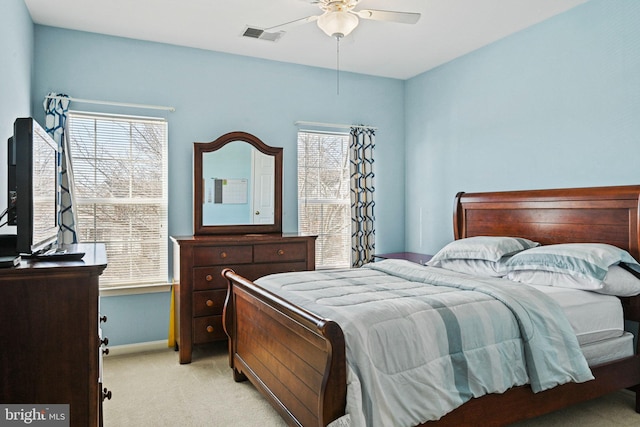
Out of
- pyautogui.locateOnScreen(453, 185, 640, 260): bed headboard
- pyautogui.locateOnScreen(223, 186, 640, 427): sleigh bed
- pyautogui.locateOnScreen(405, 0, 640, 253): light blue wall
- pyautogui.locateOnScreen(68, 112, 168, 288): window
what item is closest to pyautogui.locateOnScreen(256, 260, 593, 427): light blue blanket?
pyautogui.locateOnScreen(223, 186, 640, 427): sleigh bed

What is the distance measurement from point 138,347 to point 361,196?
2534mm

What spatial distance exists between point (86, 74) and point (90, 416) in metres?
2.97

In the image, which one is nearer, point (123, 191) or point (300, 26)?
point (300, 26)

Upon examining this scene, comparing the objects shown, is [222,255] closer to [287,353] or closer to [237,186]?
[237,186]

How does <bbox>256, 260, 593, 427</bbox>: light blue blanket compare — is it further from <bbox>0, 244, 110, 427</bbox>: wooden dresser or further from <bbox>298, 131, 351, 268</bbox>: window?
<bbox>298, 131, 351, 268</bbox>: window

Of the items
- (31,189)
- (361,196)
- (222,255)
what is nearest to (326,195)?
(361,196)

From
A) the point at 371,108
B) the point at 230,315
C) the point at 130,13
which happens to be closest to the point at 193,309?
the point at 230,315

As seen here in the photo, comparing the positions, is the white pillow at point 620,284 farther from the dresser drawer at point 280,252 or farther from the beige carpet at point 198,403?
the dresser drawer at point 280,252

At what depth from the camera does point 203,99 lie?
407 centimetres

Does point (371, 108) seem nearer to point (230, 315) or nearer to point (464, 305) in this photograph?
point (230, 315)

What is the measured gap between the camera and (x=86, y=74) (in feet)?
12.0

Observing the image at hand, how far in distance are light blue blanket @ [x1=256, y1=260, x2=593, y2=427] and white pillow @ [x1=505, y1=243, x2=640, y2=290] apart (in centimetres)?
39

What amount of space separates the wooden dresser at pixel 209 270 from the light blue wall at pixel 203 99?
510mm

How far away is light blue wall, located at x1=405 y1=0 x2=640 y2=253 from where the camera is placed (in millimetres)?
2990
